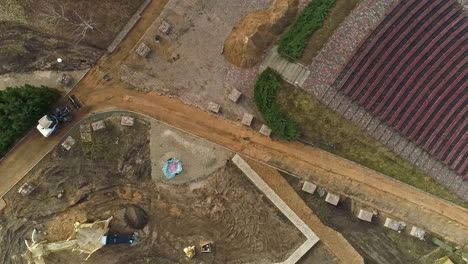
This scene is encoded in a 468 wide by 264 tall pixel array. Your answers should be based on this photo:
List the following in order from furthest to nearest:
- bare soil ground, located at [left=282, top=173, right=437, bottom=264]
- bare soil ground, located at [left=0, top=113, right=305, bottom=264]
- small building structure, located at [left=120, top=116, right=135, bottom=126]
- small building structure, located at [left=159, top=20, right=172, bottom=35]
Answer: small building structure, located at [left=159, top=20, right=172, bottom=35] → small building structure, located at [left=120, top=116, right=135, bottom=126] → bare soil ground, located at [left=0, top=113, right=305, bottom=264] → bare soil ground, located at [left=282, top=173, right=437, bottom=264]

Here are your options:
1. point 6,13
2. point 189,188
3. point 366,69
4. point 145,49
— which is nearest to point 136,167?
point 189,188

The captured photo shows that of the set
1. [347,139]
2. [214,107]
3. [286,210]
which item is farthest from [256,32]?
[286,210]

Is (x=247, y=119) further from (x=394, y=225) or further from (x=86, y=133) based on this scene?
(x=394, y=225)

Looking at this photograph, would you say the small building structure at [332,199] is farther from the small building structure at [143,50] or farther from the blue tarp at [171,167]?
the small building structure at [143,50]

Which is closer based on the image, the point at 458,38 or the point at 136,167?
the point at 458,38

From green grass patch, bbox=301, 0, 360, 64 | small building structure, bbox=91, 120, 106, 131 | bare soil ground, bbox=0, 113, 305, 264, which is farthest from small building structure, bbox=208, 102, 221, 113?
small building structure, bbox=91, 120, 106, 131

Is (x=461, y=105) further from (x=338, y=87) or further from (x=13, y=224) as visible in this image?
(x=13, y=224)

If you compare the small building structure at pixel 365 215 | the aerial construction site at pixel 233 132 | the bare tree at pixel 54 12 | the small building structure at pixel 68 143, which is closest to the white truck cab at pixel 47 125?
the aerial construction site at pixel 233 132

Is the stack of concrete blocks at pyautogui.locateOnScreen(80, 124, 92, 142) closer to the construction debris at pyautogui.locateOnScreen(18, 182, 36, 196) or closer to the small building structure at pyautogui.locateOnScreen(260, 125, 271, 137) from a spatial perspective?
the construction debris at pyautogui.locateOnScreen(18, 182, 36, 196)
